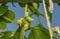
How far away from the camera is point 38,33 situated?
578mm

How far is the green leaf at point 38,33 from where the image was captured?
1.88 ft

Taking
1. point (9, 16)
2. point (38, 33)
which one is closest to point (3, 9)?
point (9, 16)

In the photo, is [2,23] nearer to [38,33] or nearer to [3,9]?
[3,9]

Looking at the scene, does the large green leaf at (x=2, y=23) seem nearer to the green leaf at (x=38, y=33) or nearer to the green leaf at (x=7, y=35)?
the green leaf at (x=7, y=35)

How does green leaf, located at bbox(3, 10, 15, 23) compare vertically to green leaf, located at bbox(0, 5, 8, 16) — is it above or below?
below

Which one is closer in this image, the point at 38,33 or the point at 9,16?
the point at 38,33

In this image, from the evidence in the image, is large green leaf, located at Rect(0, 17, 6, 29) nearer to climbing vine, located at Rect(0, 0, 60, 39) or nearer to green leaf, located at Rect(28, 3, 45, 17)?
climbing vine, located at Rect(0, 0, 60, 39)

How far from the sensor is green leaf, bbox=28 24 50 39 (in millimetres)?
572

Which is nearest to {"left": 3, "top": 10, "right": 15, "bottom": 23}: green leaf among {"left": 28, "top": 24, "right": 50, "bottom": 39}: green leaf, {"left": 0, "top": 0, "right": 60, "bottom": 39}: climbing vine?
{"left": 0, "top": 0, "right": 60, "bottom": 39}: climbing vine

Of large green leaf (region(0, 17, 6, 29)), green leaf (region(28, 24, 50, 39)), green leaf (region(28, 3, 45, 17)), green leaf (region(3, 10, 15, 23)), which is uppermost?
green leaf (region(28, 3, 45, 17))

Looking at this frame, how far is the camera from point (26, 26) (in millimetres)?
596

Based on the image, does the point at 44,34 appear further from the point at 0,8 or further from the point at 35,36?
the point at 0,8

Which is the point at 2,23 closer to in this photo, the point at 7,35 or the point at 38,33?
the point at 7,35

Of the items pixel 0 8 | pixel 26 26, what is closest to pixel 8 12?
pixel 0 8
